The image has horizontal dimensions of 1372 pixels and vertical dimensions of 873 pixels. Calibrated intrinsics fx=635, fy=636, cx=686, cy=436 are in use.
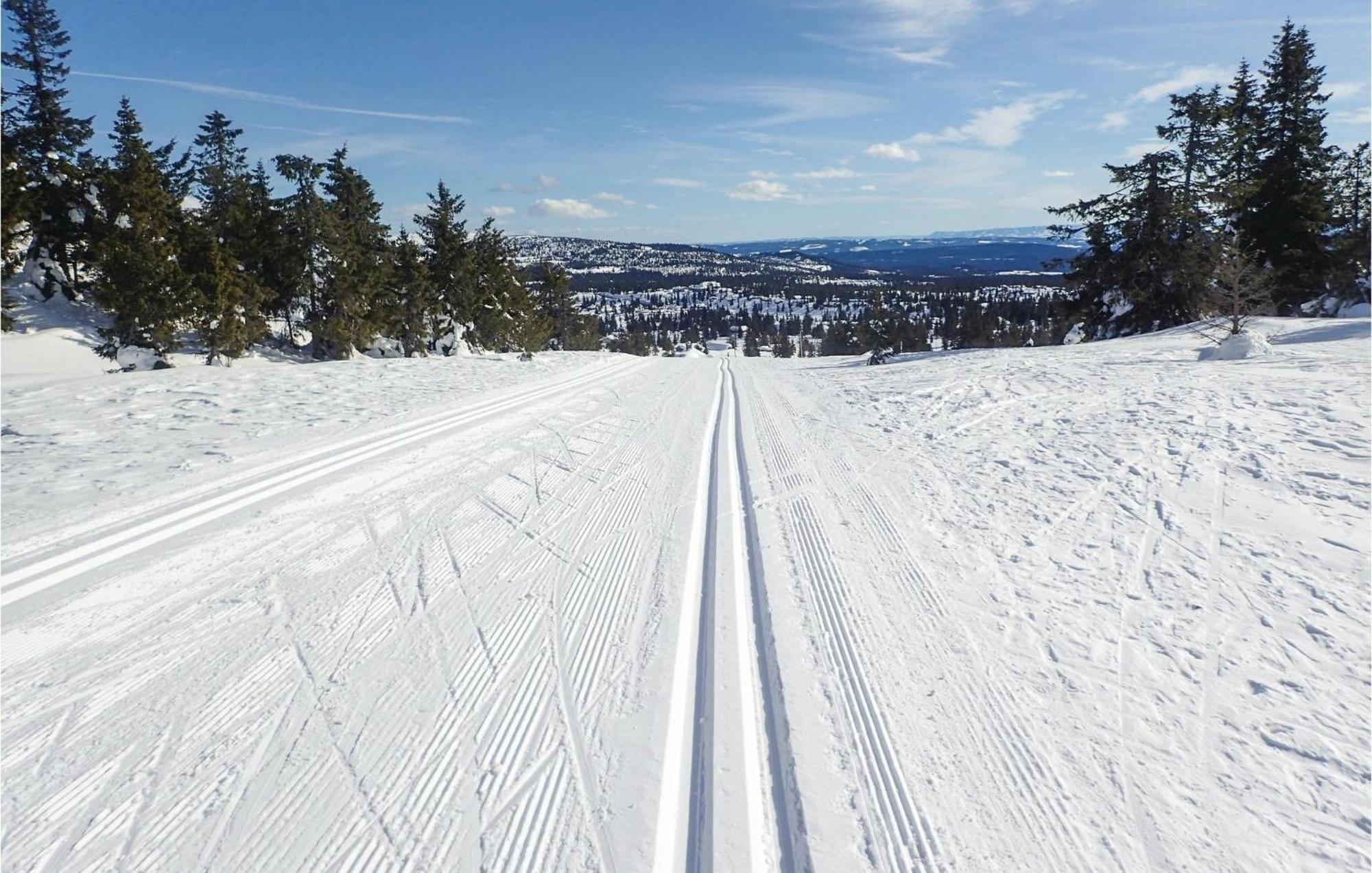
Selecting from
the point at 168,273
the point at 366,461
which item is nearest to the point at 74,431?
the point at 366,461

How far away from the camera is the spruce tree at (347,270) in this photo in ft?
83.3

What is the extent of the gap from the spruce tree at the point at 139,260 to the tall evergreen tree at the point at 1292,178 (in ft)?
116

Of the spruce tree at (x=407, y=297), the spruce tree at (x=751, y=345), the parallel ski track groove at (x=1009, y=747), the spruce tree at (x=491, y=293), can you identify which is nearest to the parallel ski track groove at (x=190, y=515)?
the parallel ski track groove at (x=1009, y=747)

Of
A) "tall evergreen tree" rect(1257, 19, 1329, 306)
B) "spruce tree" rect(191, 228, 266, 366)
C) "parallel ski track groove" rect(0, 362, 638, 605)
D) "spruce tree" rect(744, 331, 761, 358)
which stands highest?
"tall evergreen tree" rect(1257, 19, 1329, 306)

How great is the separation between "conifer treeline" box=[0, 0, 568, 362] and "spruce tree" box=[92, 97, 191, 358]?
5 centimetres

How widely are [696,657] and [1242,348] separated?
1328 centimetres

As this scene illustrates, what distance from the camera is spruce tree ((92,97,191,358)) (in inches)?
744

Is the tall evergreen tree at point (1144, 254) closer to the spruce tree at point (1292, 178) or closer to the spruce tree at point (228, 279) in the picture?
the spruce tree at point (1292, 178)

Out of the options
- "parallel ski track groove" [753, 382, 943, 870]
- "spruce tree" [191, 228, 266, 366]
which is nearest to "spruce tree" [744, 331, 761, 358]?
"spruce tree" [191, 228, 266, 366]

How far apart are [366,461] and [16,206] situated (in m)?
24.7

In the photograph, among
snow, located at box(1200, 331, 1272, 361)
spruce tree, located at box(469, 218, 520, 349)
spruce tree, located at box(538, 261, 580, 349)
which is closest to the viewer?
snow, located at box(1200, 331, 1272, 361)

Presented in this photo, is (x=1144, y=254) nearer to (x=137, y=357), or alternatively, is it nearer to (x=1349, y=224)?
(x=1349, y=224)

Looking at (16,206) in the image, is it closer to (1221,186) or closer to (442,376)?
(442,376)

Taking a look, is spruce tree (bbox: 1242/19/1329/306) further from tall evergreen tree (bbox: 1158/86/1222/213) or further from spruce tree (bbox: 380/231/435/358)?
spruce tree (bbox: 380/231/435/358)
